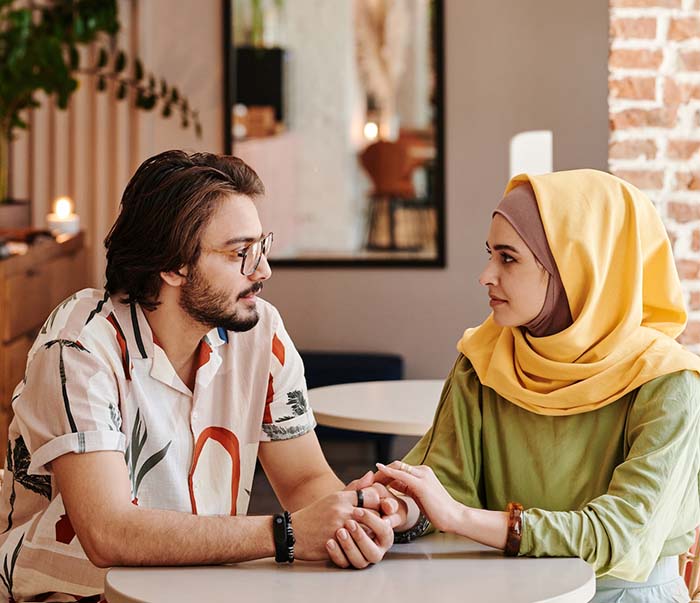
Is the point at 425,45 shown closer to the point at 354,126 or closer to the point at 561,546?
the point at 354,126

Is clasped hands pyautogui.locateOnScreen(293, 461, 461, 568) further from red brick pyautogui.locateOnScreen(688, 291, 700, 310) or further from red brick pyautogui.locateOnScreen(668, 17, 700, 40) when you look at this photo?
red brick pyautogui.locateOnScreen(668, 17, 700, 40)

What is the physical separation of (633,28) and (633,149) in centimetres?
40

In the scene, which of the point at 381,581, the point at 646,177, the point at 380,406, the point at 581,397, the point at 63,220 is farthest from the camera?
the point at 63,220

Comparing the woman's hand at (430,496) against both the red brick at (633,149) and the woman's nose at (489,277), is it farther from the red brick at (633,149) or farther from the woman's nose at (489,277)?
the red brick at (633,149)

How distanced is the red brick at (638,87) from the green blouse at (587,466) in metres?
2.05

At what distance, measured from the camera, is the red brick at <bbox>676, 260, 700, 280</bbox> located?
3.75 meters

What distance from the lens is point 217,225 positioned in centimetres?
192

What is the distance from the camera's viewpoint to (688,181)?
3.73m

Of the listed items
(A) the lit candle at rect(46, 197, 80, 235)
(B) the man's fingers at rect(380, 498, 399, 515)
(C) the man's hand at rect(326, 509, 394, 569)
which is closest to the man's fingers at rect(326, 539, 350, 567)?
(C) the man's hand at rect(326, 509, 394, 569)

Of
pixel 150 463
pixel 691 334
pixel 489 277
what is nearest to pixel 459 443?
pixel 489 277

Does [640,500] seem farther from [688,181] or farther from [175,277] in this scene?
[688,181]

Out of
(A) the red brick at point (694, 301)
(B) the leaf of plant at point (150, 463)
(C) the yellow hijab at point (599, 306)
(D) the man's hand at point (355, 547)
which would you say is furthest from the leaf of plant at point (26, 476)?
(A) the red brick at point (694, 301)

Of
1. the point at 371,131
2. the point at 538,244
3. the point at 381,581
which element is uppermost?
Result: the point at 371,131

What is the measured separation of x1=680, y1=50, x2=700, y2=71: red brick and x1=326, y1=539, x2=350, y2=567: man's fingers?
2.63m
